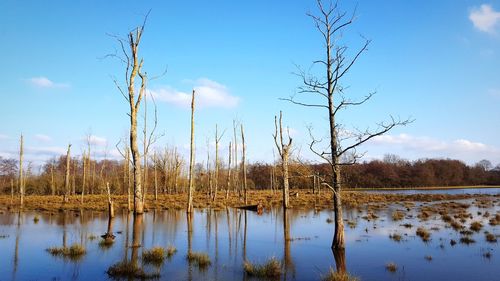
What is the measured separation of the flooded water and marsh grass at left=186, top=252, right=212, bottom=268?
178mm

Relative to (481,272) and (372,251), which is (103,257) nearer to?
(372,251)

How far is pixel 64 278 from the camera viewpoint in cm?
840

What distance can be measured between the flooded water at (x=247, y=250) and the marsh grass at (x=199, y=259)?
7.0 inches

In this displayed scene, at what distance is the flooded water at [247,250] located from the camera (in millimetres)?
9195

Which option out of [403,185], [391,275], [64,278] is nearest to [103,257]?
[64,278]

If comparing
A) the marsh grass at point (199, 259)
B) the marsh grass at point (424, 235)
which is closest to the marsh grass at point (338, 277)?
the marsh grass at point (199, 259)

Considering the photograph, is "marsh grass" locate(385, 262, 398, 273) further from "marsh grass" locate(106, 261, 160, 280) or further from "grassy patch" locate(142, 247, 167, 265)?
"grassy patch" locate(142, 247, 167, 265)

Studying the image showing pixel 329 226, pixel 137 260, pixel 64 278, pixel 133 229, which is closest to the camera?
pixel 64 278

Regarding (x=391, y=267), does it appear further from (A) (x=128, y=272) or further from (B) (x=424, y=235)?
(A) (x=128, y=272)

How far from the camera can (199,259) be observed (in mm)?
10164

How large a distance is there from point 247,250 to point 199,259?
2752 millimetres

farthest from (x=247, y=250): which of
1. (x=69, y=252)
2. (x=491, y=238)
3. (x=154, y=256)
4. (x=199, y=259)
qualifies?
(x=491, y=238)

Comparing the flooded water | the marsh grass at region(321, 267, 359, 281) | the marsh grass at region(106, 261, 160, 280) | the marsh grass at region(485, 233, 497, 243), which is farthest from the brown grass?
the marsh grass at region(106, 261, 160, 280)

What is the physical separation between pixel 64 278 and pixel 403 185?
11207 centimetres
